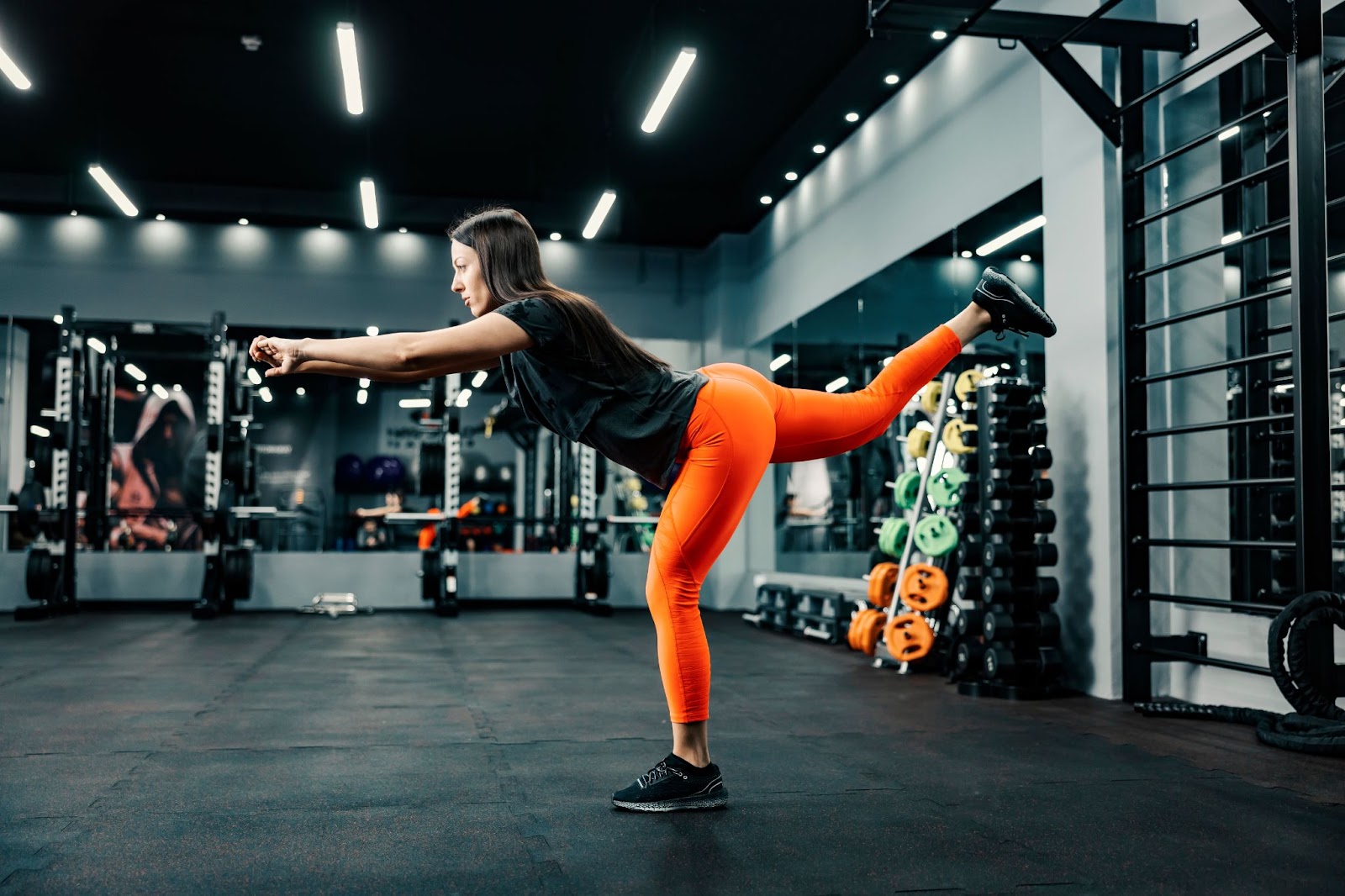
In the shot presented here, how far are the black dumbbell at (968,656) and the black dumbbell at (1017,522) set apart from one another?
473mm

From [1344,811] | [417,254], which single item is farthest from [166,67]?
[1344,811]

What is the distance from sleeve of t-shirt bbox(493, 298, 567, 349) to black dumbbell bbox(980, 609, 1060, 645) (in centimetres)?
274

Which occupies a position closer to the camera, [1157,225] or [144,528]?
[1157,225]

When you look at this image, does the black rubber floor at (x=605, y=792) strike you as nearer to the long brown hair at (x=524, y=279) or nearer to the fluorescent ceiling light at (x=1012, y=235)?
the long brown hair at (x=524, y=279)

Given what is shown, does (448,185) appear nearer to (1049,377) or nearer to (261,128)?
(261,128)

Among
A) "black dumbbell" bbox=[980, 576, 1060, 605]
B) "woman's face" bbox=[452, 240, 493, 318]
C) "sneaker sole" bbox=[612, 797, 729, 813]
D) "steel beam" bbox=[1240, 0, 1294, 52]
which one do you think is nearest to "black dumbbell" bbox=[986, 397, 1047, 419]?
"black dumbbell" bbox=[980, 576, 1060, 605]

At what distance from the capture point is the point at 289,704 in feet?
12.7

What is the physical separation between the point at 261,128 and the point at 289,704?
5.21 m

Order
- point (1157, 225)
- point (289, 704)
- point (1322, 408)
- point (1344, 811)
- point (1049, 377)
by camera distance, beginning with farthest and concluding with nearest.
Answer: point (1049, 377) < point (1157, 225) < point (289, 704) < point (1322, 408) < point (1344, 811)

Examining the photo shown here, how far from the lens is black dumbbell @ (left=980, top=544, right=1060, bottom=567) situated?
4211mm

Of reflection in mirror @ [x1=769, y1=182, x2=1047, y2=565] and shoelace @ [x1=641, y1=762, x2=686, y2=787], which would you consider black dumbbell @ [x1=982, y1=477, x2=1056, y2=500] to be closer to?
reflection in mirror @ [x1=769, y1=182, x2=1047, y2=565]

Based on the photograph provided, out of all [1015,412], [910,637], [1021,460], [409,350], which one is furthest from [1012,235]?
[409,350]

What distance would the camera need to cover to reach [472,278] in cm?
219

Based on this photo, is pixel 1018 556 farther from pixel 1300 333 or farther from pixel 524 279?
pixel 524 279
